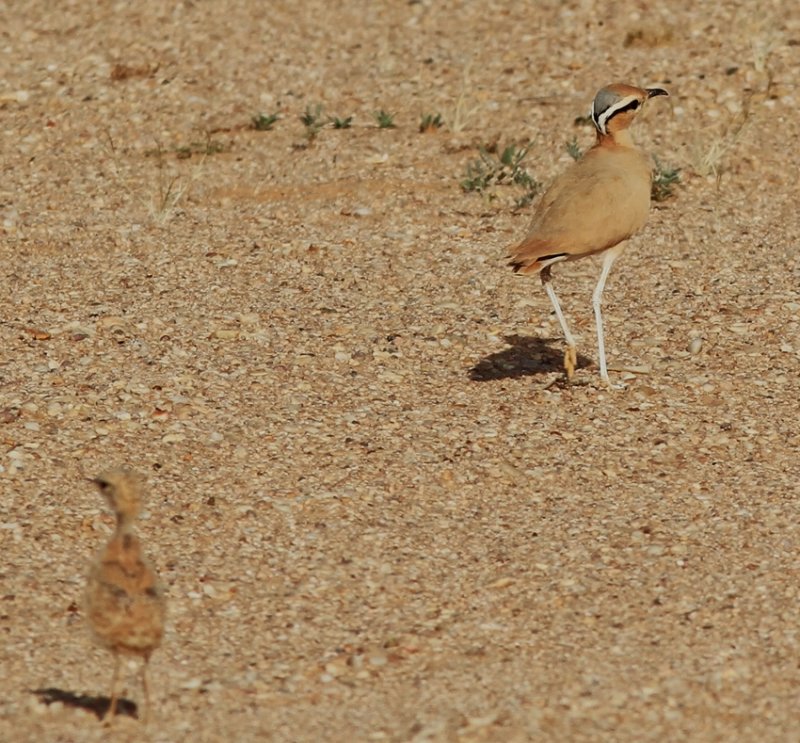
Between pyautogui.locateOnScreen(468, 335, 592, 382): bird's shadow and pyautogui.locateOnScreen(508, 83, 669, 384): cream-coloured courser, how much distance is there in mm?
330

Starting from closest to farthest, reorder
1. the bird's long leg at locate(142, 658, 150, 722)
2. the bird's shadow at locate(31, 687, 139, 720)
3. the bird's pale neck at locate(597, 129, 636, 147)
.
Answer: the bird's long leg at locate(142, 658, 150, 722) < the bird's shadow at locate(31, 687, 139, 720) < the bird's pale neck at locate(597, 129, 636, 147)

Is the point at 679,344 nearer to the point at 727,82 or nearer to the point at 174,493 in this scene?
the point at 174,493

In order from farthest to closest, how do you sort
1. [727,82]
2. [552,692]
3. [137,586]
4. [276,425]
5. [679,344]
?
[727,82] < [679,344] < [276,425] < [552,692] < [137,586]

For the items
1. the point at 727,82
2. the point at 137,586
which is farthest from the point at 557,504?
the point at 727,82

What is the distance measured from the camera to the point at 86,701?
230 inches

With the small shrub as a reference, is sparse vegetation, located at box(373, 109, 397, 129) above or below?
above

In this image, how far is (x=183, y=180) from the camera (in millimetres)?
12039

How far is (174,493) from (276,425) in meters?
0.91

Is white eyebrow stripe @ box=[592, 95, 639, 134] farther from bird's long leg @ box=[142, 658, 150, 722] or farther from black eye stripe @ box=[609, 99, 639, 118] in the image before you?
bird's long leg @ box=[142, 658, 150, 722]

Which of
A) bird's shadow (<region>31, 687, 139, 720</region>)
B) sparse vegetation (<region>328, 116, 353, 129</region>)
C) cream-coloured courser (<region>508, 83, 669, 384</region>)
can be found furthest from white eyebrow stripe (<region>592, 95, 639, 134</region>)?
bird's shadow (<region>31, 687, 139, 720</region>)

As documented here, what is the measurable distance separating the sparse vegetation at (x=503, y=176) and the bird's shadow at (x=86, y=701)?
6.56 m

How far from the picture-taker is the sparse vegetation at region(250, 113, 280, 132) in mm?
12805

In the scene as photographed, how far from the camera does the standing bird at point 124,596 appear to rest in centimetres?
536

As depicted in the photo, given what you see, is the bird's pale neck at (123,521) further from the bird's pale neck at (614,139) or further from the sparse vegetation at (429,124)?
the sparse vegetation at (429,124)
